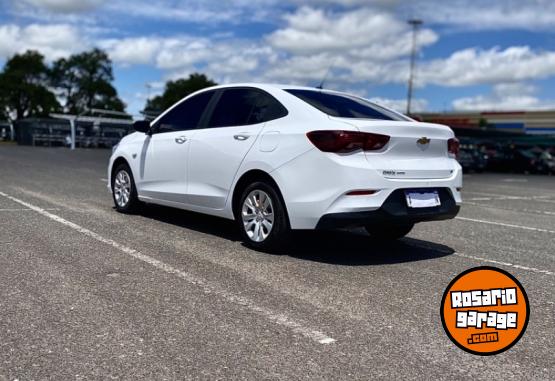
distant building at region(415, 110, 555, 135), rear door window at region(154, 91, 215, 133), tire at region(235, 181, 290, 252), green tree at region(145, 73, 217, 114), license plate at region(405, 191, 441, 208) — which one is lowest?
tire at region(235, 181, 290, 252)

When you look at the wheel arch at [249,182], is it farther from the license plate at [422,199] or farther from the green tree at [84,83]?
the green tree at [84,83]

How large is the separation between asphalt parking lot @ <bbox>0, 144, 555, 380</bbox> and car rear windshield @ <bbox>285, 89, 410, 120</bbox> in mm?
1368

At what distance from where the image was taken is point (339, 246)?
242 inches

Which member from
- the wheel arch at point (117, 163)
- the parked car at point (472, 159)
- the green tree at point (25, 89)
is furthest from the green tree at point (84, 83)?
the wheel arch at point (117, 163)

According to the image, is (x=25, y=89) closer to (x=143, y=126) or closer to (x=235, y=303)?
(x=143, y=126)

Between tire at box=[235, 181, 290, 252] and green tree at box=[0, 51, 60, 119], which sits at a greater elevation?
green tree at box=[0, 51, 60, 119]

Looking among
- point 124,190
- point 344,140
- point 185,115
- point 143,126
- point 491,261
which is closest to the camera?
point 344,140

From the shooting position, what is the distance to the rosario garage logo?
2404 millimetres

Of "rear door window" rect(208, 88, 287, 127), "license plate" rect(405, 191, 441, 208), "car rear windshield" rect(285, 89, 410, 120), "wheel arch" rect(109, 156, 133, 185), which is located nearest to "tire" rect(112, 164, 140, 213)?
"wheel arch" rect(109, 156, 133, 185)

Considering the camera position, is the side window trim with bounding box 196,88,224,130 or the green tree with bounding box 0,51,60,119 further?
the green tree with bounding box 0,51,60,119

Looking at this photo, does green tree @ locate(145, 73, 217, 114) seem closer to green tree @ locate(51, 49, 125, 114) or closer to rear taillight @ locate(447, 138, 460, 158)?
green tree @ locate(51, 49, 125, 114)

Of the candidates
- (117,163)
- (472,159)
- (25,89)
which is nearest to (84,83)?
(25,89)

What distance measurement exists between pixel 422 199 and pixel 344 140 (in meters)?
0.98

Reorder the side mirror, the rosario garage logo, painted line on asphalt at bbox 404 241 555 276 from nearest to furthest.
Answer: the rosario garage logo, painted line on asphalt at bbox 404 241 555 276, the side mirror
